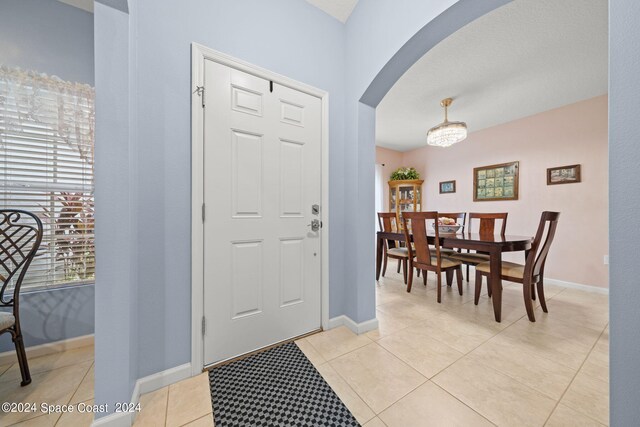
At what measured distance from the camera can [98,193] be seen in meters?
1.02

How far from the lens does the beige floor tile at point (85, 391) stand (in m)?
1.24

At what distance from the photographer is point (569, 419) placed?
1.09 meters

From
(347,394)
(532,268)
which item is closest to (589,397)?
(532,268)

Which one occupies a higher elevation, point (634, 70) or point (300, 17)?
point (300, 17)

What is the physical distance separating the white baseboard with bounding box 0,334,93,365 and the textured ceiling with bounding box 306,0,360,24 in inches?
129

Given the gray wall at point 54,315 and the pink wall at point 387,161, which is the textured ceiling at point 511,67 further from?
the gray wall at point 54,315

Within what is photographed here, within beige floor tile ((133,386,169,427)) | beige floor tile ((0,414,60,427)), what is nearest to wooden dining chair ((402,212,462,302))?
beige floor tile ((133,386,169,427))

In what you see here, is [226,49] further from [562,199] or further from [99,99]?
[562,199]

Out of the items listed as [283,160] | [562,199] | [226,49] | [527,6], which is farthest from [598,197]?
[226,49]

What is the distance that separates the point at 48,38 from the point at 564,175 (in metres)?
5.94

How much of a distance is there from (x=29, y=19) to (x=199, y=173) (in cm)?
180

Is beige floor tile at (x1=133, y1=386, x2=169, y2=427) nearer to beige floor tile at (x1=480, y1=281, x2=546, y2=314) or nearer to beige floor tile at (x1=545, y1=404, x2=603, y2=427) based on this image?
beige floor tile at (x1=545, y1=404, x2=603, y2=427)

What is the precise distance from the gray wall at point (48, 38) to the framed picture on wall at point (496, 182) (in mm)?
5463

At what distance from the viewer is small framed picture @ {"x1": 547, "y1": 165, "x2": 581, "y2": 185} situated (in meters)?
3.15
